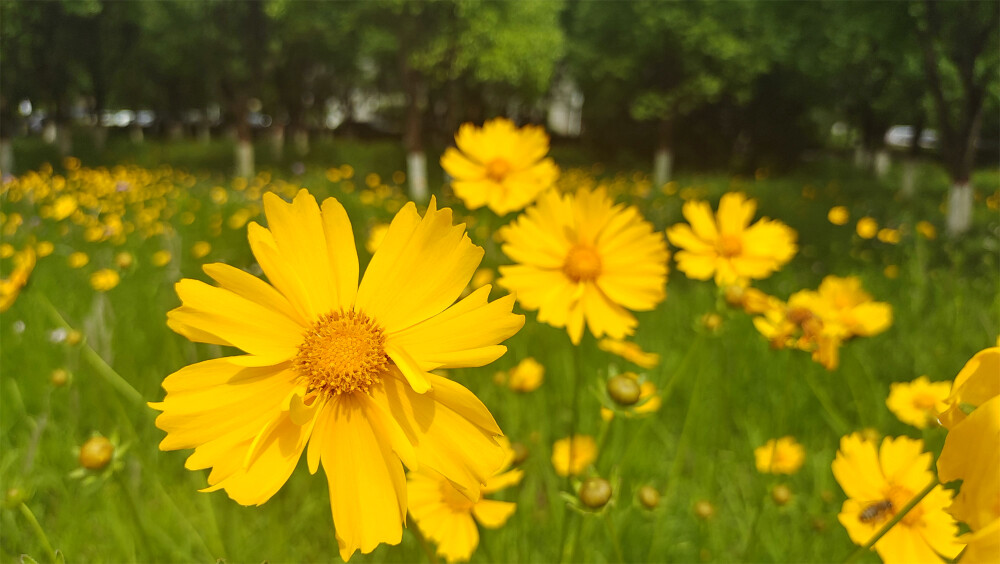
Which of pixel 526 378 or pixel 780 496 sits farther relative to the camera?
pixel 526 378

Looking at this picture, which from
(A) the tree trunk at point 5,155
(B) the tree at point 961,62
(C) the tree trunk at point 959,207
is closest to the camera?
(B) the tree at point 961,62

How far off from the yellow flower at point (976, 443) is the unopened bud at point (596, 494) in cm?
34

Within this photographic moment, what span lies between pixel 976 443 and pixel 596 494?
0.37m

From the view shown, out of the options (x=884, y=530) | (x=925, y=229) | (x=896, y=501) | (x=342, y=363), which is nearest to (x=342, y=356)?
(x=342, y=363)

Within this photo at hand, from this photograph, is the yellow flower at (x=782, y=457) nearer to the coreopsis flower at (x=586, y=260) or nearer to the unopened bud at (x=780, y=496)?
the unopened bud at (x=780, y=496)

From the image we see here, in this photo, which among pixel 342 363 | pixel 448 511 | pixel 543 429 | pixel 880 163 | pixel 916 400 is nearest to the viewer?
pixel 342 363

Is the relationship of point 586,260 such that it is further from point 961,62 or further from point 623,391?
point 961,62

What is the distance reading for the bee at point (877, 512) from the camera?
2.37 feet

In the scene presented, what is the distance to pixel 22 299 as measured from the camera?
198 centimetres

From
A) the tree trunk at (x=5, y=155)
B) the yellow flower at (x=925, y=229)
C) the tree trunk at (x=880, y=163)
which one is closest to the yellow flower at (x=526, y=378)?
the yellow flower at (x=925, y=229)

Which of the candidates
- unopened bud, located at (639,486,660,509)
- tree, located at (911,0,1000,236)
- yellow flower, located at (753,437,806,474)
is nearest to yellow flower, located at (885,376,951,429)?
yellow flower, located at (753,437,806,474)

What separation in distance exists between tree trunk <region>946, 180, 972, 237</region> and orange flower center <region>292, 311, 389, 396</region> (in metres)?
5.28

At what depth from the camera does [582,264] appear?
2.82ft

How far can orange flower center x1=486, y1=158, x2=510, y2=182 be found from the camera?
1.01m
